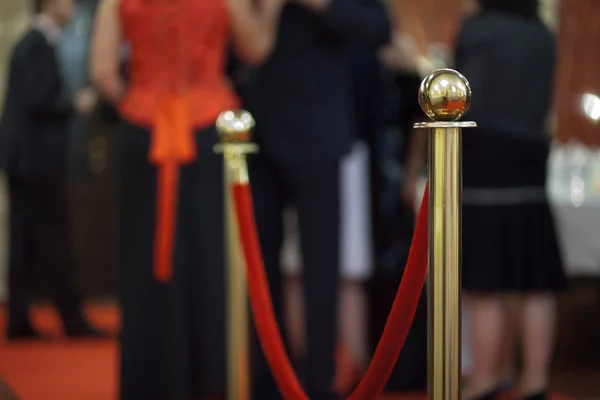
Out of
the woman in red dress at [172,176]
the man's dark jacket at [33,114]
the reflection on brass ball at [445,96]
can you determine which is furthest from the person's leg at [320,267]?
the man's dark jacket at [33,114]

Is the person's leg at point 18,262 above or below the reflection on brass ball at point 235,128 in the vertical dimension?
below

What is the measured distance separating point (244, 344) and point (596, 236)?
223 cm

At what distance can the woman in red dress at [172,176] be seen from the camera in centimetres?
336

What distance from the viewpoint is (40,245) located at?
6.01 metres

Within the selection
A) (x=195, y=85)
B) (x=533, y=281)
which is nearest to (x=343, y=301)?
(x=533, y=281)

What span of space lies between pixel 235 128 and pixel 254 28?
0.78 meters

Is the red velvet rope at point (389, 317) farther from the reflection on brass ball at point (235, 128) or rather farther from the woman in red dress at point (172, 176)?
the woman in red dress at point (172, 176)

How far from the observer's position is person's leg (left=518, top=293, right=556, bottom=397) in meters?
3.73

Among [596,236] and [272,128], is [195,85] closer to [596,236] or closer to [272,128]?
[272,128]

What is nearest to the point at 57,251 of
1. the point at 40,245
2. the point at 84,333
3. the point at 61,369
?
the point at 40,245

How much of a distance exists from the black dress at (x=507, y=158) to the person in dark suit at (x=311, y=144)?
0.37 metres

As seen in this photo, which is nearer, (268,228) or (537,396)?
(537,396)

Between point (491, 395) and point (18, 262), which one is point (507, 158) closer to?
point (491, 395)

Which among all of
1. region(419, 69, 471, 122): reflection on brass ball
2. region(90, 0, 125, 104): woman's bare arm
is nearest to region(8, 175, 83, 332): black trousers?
region(90, 0, 125, 104): woman's bare arm
